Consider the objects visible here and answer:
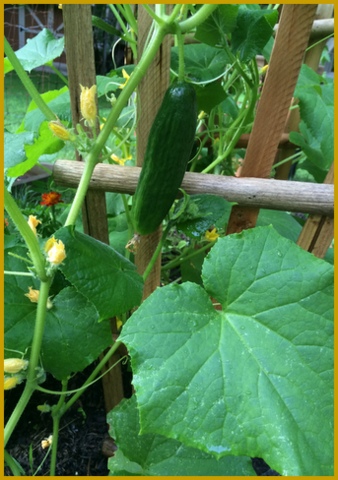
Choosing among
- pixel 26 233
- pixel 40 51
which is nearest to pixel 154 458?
pixel 26 233

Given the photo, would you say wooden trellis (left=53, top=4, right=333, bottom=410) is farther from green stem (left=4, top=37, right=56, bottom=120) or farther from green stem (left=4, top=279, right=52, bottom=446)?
green stem (left=4, top=279, right=52, bottom=446)

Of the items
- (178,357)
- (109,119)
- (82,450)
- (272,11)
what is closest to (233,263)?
(178,357)

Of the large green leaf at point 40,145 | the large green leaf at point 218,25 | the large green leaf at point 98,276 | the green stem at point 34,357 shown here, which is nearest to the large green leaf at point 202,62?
the large green leaf at point 218,25

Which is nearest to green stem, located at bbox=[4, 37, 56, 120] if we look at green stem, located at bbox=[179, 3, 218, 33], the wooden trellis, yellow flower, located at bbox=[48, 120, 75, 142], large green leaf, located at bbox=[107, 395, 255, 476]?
yellow flower, located at bbox=[48, 120, 75, 142]

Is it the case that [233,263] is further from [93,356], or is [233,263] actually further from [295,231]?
[295,231]

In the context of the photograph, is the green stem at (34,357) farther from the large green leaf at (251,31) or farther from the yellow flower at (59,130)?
the large green leaf at (251,31)

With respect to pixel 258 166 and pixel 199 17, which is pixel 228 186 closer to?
pixel 258 166

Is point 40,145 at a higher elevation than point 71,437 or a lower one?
higher
